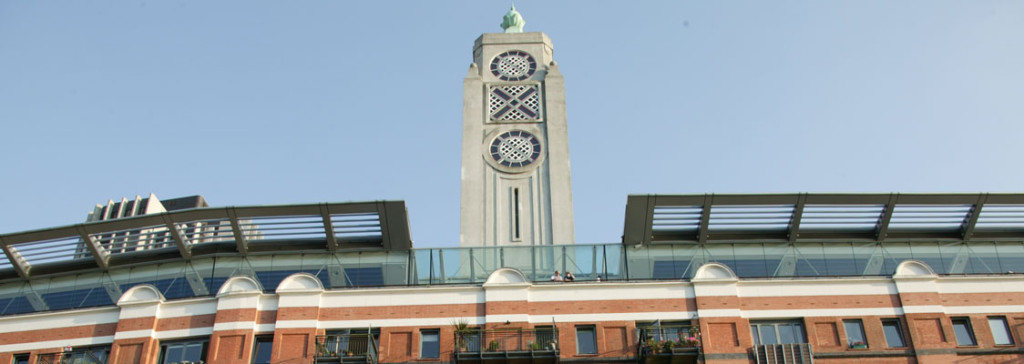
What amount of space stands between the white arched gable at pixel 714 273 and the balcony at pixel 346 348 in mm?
12092

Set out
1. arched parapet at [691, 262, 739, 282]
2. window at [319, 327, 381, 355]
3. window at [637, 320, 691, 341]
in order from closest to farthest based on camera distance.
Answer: window at [637, 320, 691, 341] → window at [319, 327, 381, 355] → arched parapet at [691, 262, 739, 282]

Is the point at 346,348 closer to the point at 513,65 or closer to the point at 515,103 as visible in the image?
the point at 515,103

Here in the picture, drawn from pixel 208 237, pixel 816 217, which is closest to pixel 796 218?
pixel 816 217

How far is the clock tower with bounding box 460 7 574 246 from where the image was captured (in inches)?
2019

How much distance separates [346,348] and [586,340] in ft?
28.3

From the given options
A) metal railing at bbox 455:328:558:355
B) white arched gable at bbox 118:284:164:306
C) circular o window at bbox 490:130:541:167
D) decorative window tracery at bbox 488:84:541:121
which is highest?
decorative window tracery at bbox 488:84:541:121

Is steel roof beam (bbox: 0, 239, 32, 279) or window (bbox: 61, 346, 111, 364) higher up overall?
steel roof beam (bbox: 0, 239, 32, 279)

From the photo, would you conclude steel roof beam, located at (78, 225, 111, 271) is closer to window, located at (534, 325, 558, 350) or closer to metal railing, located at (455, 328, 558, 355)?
metal railing, located at (455, 328, 558, 355)

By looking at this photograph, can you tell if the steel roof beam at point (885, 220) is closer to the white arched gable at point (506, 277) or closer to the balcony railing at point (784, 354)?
the balcony railing at point (784, 354)

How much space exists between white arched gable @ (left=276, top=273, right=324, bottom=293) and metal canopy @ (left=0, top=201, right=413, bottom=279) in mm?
4280

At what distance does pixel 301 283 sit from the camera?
3778 centimetres

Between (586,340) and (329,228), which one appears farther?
(329,228)

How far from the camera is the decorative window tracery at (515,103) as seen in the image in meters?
55.5

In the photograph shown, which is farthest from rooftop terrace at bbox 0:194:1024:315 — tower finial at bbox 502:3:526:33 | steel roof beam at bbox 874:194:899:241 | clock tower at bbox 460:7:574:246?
tower finial at bbox 502:3:526:33
